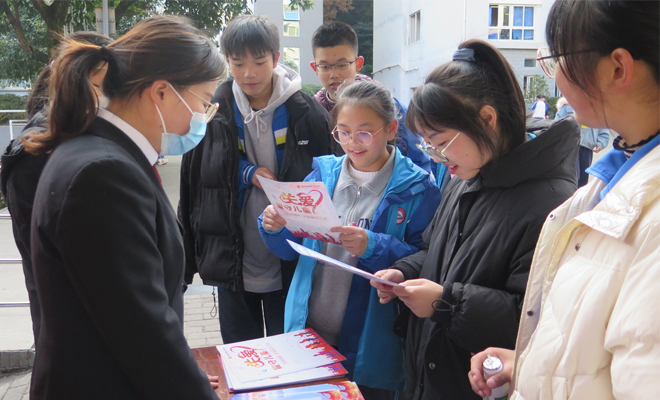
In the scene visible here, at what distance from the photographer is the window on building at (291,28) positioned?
35397mm

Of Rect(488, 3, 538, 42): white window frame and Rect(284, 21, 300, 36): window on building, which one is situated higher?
Rect(284, 21, 300, 36): window on building

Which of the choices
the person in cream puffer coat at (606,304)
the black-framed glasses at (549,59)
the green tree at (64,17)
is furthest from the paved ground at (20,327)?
the green tree at (64,17)

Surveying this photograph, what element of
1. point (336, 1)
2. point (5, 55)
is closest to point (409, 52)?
point (336, 1)

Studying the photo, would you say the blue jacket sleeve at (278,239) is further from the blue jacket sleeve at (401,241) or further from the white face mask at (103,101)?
the white face mask at (103,101)

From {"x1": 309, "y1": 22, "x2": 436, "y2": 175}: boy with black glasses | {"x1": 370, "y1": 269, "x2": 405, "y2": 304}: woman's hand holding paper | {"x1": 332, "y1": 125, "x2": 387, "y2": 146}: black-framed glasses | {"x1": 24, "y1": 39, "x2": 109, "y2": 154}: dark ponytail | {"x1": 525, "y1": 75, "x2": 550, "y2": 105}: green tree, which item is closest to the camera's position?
{"x1": 24, "y1": 39, "x2": 109, "y2": 154}: dark ponytail

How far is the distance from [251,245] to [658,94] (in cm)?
219

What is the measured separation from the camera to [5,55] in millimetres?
13469

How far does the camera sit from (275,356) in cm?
190

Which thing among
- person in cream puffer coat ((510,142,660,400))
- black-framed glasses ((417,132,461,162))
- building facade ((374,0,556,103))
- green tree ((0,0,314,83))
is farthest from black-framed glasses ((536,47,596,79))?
building facade ((374,0,556,103))

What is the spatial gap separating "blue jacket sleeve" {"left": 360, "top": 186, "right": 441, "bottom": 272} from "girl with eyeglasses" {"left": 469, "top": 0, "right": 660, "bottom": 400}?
3.05 feet

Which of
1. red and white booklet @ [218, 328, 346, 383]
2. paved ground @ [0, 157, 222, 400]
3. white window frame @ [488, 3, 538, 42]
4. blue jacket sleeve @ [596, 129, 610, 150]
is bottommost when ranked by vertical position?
paved ground @ [0, 157, 222, 400]

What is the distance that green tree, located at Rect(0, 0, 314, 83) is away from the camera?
11.6 metres

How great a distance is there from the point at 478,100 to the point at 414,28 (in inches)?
975

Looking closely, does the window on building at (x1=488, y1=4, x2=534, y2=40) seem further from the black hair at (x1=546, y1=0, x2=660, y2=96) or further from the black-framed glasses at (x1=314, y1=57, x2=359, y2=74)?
the black hair at (x1=546, y1=0, x2=660, y2=96)
